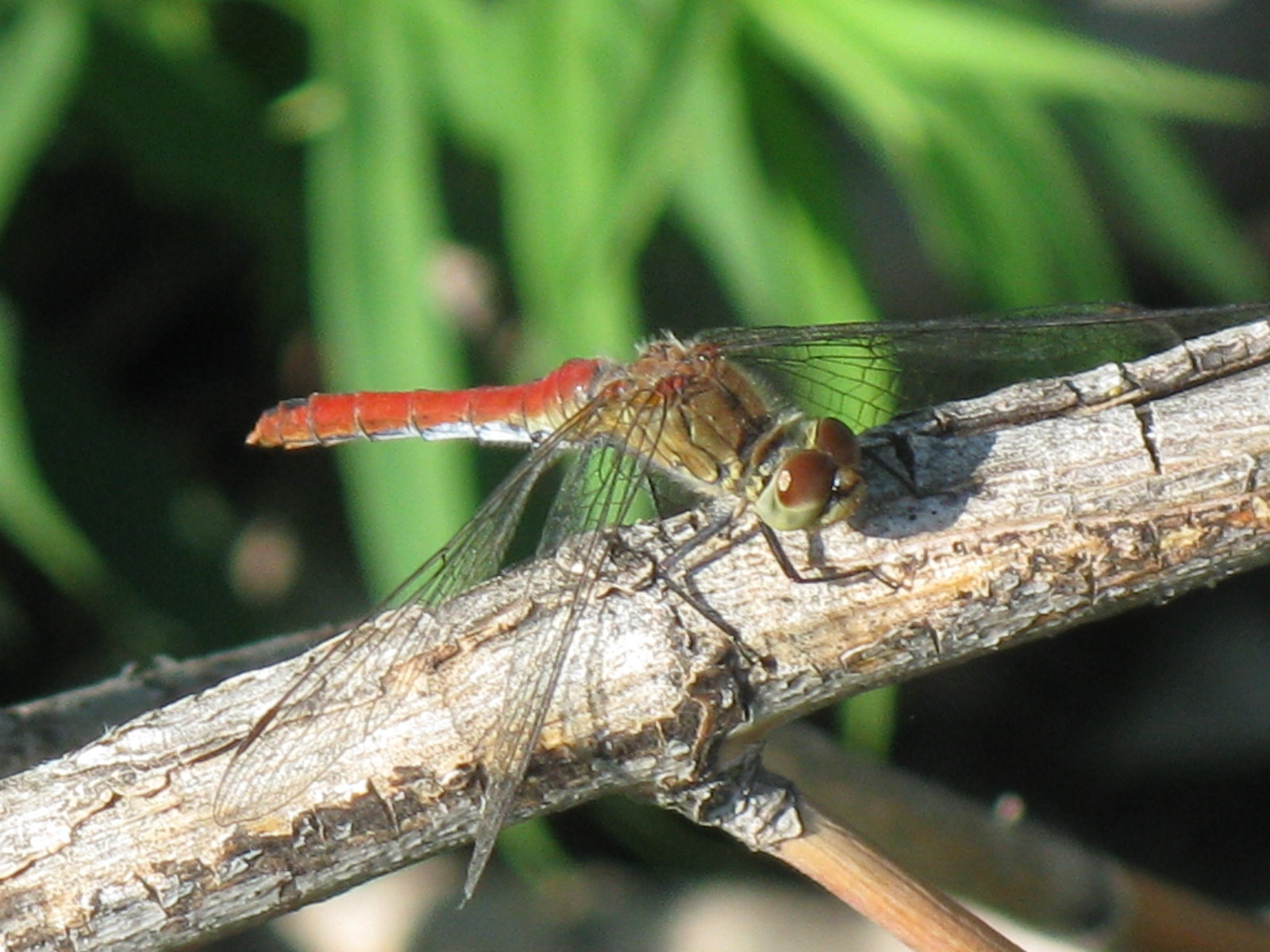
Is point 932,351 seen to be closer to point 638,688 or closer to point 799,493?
point 799,493

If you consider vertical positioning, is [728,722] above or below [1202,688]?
above

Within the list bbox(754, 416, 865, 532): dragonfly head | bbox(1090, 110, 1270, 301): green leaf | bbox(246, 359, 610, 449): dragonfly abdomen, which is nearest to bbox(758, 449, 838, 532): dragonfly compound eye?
bbox(754, 416, 865, 532): dragonfly head

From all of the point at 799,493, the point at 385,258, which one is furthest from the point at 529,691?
the point at 385,258

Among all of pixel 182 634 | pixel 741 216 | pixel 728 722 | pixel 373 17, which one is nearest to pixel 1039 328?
pixel 741 216

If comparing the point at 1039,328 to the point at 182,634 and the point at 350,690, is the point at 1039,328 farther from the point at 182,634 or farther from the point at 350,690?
the point at 182,634

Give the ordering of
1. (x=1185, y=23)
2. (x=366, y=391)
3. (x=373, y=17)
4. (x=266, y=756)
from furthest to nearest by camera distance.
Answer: (x=1185, y=23), (x=373, y=17), (x=366, y=391), (x=266, y=756)

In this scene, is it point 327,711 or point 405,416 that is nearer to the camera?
point 327,711
